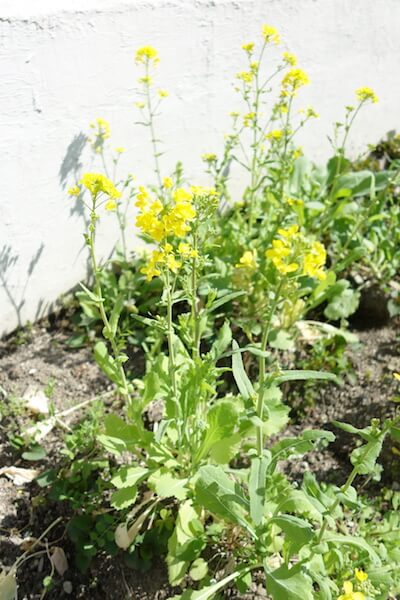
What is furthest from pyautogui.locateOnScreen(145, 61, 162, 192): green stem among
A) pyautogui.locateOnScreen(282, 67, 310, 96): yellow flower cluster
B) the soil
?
the soil

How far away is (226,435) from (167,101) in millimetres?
2199

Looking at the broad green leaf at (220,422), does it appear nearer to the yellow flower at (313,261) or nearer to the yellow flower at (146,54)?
the yellow flower at (313,261)

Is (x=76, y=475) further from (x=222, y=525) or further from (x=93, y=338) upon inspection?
(x=93, y=338)

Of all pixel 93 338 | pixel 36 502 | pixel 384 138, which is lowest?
pixel 36 502

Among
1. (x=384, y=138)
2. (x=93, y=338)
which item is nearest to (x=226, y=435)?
(x=93, y=338)

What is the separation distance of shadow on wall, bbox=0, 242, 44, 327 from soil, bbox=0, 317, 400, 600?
167 millimetres

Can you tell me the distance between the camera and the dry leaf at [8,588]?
2354 mm

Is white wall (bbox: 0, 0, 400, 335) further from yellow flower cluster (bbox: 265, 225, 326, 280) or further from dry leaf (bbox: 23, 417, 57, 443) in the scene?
yellow flower cluster (bbox: 265, 225, 326, 280)

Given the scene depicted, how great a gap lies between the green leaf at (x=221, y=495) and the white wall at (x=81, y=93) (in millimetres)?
1743

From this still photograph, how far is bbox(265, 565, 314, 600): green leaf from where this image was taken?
6.29ft

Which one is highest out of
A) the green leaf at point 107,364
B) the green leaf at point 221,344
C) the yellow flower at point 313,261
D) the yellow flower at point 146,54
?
the yellow flower at point 146,54

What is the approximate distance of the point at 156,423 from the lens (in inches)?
113

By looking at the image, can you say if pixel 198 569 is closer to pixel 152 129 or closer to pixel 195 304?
pixel 195 304

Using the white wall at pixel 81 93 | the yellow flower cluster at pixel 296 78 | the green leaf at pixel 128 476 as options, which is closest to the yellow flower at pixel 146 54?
the white wall at pixel 81 93
